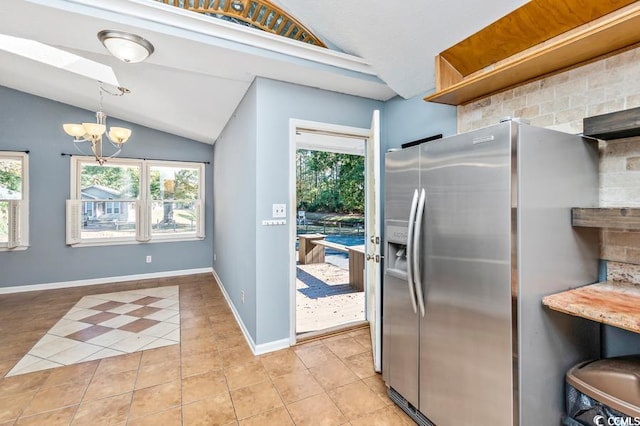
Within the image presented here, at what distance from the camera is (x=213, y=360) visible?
2611 millimetres

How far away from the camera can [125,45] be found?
83.7 inches

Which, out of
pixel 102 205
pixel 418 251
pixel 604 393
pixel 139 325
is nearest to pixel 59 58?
pixel 102 205

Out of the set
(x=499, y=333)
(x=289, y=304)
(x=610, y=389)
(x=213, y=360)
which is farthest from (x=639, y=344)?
(x=213, y=360)

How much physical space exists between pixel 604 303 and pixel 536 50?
1445 mm

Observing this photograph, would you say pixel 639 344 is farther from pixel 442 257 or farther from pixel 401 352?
pixel 401 352

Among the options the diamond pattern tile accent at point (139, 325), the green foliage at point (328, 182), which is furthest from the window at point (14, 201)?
the green foliage at point (328, 182)

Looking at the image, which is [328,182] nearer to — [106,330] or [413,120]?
[413,120]

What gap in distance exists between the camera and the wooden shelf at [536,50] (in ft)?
4.62

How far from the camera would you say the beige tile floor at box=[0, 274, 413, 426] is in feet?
6.28

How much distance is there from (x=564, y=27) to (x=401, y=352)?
213cm

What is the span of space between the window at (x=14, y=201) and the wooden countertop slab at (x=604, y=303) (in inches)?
254

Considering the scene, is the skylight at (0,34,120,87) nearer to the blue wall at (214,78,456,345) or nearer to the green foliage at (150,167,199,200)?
the blue wall at (214,78,456,345)

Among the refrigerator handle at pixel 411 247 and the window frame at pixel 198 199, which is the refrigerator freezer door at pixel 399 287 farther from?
the window frame at pixel 198 199

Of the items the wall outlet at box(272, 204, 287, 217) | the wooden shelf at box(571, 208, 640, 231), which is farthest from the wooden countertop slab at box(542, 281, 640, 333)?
the wall outlet at box(272, 204, 287, 217)
